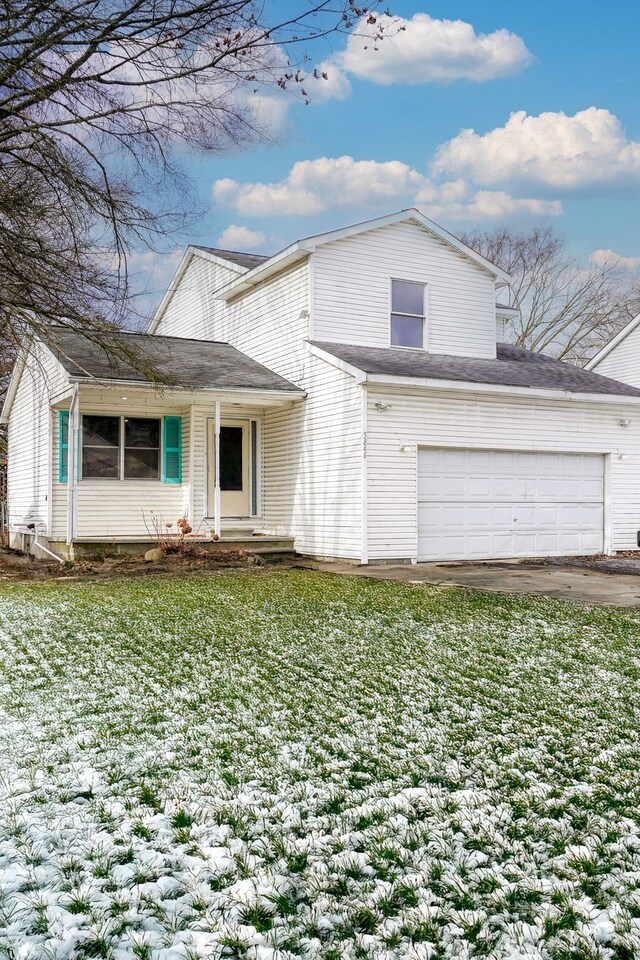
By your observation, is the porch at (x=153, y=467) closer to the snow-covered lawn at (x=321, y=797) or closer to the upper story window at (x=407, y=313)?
the upper story window at (x=407, y=313)

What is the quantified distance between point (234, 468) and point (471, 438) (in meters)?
4.97

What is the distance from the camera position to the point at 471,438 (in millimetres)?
13562

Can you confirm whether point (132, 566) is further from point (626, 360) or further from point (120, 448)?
point (626, 360)

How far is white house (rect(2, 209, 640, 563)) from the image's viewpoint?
1294 centimetres

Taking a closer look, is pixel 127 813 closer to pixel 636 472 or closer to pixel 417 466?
pixel 417 466

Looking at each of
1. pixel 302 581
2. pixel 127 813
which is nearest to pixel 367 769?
pixel 127 813

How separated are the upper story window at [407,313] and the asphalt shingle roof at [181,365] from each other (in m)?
2.53

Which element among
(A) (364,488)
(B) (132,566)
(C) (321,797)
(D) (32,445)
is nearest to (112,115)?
(A) (364,488)

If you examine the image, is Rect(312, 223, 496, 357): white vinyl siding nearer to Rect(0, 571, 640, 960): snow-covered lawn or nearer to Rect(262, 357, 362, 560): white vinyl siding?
Rect(262, 357, 362, 560): white vinyl siding

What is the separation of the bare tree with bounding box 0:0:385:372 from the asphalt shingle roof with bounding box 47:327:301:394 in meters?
2.52

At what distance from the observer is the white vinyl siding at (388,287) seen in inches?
568

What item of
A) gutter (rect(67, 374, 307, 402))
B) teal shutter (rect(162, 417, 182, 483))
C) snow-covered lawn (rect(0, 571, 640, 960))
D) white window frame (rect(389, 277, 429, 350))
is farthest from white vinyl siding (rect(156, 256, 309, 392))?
snow-covered lawn (rect(0, 571, 640, 960))

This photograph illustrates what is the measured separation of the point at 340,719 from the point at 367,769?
0.73 metres

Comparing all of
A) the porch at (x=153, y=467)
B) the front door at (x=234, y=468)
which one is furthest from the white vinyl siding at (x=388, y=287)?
the front door at (x=234, y=468)
